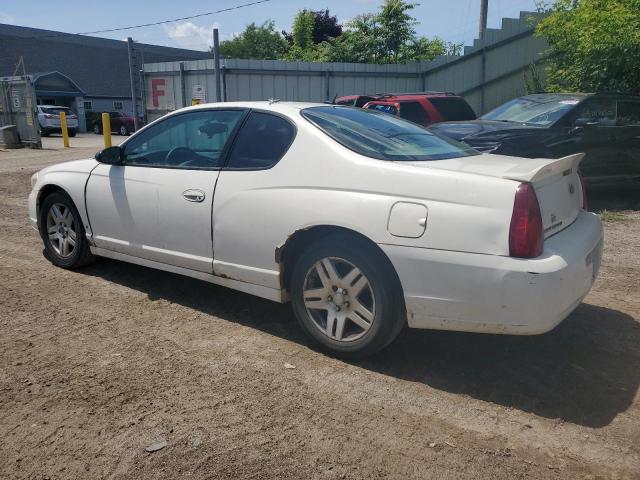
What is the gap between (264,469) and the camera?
8.32 feet

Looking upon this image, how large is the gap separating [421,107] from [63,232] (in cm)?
748

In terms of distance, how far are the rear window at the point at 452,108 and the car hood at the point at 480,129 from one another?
2544mm

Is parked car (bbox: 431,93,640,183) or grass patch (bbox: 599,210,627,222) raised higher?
parked car (bbox: 431,93,640,183)

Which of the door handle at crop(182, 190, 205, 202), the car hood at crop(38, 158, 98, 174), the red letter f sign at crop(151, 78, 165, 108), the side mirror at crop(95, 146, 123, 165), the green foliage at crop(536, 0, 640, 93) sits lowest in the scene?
the door handle at crop(182, 190, 205, 202)

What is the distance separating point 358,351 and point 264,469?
1130 mm

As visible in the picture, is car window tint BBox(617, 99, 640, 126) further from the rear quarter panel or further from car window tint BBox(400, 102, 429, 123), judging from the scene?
the rear quarter panel

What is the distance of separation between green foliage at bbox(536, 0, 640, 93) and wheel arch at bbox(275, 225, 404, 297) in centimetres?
1006

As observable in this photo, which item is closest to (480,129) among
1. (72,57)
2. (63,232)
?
(63,232)

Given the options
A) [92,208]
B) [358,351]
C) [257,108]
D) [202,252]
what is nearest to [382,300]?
[358,351]

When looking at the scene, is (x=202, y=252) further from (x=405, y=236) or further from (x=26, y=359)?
(x=405, y=236)

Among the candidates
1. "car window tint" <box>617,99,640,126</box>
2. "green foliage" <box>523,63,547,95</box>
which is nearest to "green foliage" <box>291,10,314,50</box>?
"green foliage" <box>523,63,547,95</box>

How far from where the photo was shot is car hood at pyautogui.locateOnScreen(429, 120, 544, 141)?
781 centimetres

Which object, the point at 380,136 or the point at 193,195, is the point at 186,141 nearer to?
the point at 193,195

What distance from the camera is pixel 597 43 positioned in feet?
37.8
